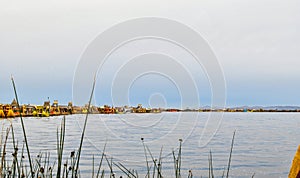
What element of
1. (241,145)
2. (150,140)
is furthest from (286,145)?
(150,140)

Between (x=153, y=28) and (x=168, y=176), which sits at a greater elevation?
(x=153, y=28)

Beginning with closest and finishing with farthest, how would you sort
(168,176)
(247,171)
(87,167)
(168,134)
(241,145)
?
(168,176) → (87,167) → (247,171) → (241,145) → (168,134)

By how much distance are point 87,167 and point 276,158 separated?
16.8 ft

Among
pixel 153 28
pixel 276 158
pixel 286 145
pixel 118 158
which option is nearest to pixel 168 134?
pixel 286 145

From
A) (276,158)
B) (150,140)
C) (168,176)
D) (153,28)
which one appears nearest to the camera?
(153,28)

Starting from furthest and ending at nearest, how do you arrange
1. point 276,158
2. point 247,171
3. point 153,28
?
point 276,158 < point 247,171 < point 153,28

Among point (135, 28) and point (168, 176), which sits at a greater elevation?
point (135, 28)

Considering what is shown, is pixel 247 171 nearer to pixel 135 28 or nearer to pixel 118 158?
pixel 118 158

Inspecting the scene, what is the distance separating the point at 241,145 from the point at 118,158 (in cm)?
593

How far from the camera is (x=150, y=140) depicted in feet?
42.0

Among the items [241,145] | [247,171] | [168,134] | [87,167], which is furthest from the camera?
[168,134]

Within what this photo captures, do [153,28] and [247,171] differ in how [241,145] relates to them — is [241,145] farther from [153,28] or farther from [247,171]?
[153,28]

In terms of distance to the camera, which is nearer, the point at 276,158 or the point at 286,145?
the point at 276,158

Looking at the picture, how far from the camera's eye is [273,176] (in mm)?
8211
